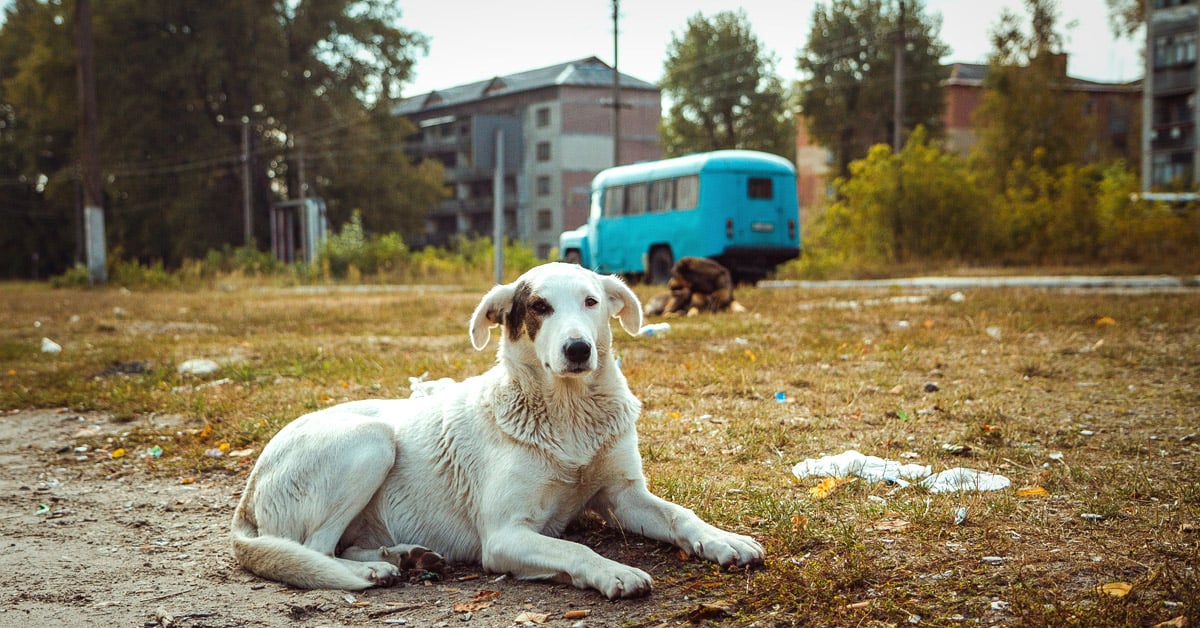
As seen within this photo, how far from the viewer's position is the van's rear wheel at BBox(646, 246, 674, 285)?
23.1m

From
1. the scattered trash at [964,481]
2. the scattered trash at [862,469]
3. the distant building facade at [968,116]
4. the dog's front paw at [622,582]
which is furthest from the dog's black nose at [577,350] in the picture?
the distant building facade at [968,116]

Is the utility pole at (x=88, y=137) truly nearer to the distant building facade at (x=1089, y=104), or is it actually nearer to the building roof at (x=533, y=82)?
the building roof at (x=533, y=82)

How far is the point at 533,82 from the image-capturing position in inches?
2591

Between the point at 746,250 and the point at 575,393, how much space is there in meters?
18.3

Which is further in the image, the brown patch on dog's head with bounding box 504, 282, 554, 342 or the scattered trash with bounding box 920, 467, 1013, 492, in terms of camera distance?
the scattered trash with bounding box 920, 467, 1013, 492

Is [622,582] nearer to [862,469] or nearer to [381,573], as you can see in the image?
[381,573]

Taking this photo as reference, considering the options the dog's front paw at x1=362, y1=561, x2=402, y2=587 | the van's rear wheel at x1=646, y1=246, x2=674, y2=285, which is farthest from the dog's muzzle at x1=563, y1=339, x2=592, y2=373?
the van's rear wheel at x1=646, y1=246, x2=674, y2=285

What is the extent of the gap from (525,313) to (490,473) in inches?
26.9

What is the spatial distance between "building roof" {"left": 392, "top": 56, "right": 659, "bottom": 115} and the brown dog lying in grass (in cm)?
4878

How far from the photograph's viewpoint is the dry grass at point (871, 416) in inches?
121

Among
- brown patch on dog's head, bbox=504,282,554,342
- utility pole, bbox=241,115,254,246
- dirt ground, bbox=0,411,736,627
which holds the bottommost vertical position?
dirt ground, bbox=0,411,736,627

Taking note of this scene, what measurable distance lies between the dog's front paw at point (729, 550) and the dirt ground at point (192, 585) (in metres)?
0.08

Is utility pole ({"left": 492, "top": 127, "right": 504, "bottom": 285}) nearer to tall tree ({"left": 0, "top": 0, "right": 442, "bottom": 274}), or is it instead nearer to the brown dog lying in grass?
the brown dog lying in grass

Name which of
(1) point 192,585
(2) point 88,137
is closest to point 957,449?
(1) point 192,585
